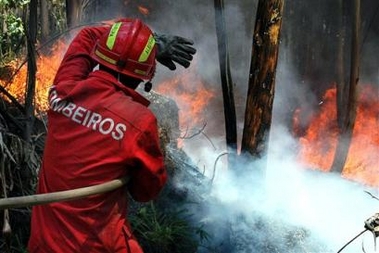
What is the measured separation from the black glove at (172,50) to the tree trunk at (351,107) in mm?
5964

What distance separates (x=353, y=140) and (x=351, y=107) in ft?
3.87

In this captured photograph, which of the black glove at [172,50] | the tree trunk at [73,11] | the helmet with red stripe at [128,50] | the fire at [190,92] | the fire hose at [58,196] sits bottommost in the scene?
the fire hose at [58,196]

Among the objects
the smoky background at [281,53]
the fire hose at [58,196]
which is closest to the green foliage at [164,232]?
the fire hose at [58,196]

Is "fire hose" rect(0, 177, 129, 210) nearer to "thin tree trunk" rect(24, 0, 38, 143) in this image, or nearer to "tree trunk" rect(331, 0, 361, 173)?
"thin tree trunk" rect(24, 0, 38, 143)

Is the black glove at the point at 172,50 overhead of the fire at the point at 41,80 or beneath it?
overhead

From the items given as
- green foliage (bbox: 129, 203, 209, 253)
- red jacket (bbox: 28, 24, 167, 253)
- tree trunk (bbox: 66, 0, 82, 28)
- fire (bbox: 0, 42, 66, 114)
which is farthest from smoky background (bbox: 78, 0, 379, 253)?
red jacket (bbox: 28, 24, 167, 253)

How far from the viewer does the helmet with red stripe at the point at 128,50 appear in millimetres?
2838

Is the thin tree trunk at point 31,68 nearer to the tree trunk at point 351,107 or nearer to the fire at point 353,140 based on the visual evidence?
the tree trunk at point 351,107

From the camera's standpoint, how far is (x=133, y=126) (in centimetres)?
273

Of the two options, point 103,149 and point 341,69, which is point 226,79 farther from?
point 341,69

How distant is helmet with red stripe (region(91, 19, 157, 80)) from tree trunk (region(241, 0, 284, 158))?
225 centimetres

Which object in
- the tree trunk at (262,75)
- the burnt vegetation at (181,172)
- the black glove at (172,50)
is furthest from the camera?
the tree trunk at (262,75)

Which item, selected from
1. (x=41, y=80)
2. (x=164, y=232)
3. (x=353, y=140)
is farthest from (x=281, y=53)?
(x=164, y=232)

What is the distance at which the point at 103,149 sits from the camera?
2.74m
